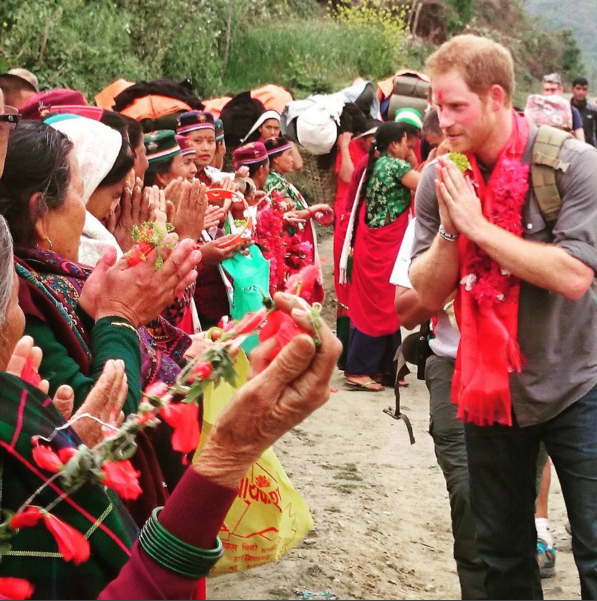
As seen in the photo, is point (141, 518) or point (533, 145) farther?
point (533, 145)

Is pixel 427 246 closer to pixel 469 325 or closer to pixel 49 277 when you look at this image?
pixel 469 325

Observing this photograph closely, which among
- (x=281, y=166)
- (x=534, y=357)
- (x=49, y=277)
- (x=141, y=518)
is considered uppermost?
(x=49, y=277)

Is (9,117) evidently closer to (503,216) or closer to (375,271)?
(503,216)

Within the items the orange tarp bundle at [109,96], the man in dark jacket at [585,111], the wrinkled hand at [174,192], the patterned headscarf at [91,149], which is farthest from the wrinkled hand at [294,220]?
the man in dark jacket at [585,111]

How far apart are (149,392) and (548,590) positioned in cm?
310

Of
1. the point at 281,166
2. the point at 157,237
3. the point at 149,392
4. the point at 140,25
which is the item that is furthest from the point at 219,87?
the point at 149,392

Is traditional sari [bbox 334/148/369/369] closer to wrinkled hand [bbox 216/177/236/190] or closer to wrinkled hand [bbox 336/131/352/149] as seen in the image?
wrinkled hand [bbox 336/131/352/149]

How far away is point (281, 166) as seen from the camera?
7.55 metres

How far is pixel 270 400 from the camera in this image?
1546mm

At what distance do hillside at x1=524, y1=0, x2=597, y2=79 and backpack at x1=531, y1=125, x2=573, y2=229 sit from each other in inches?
1695

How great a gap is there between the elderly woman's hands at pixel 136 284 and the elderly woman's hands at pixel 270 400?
1.14 m

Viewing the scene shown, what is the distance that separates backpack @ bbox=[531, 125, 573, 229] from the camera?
3.04 m

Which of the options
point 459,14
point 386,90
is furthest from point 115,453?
point 459,14

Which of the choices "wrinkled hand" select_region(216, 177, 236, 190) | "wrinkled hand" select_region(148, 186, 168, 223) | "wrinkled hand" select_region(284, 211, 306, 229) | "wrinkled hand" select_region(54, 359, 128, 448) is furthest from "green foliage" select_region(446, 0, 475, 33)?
"wrinkled hand" select_region(54, 359, 128, 448)
